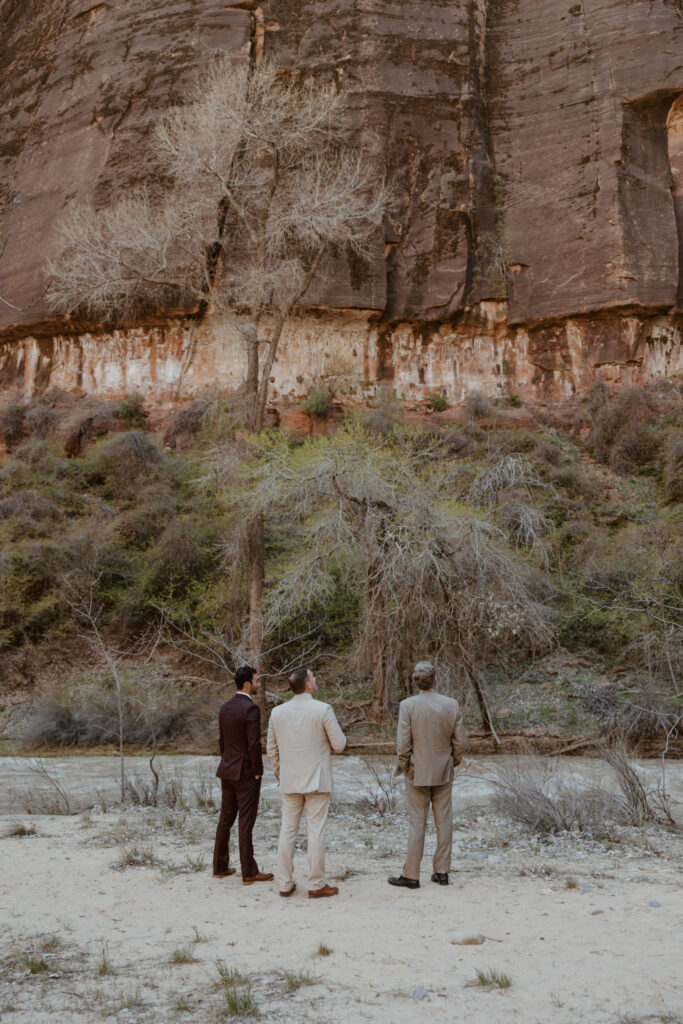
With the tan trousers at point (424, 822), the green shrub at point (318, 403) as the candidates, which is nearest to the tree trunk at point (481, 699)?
the tan trousers at point (424, 822)

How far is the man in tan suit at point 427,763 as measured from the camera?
541 centimetres

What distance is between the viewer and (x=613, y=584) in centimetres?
1706

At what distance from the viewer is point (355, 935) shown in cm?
456

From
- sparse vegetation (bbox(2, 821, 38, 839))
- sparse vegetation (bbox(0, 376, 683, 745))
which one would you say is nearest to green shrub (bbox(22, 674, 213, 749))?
sparse vegetation (bbox(0, 376, 683, 745))

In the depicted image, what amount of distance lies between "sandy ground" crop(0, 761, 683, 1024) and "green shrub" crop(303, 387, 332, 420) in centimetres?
2015

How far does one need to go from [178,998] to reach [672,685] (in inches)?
462

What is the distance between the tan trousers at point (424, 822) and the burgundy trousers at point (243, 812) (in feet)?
3.38

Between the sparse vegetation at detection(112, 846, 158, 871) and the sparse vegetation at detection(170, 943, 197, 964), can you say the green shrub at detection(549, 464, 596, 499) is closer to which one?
the sparse vegetation at detection(112, 846, 158, 871)

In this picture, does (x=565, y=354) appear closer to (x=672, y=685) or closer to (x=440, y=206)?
(x=440, y=206)

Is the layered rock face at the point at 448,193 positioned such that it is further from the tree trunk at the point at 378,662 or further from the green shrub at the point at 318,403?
the tree trunk at the point at 378,662

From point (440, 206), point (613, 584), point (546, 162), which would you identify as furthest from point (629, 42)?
point (613, 584)

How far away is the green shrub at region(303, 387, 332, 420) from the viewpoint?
1038 inches

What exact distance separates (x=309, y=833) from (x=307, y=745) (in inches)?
22.4

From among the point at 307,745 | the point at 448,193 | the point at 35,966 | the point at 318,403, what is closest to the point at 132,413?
the point at 318,403
